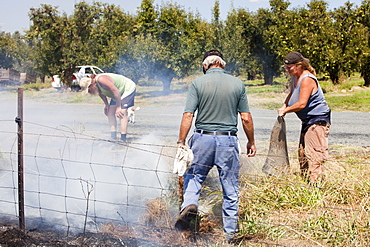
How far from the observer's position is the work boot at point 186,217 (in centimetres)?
325

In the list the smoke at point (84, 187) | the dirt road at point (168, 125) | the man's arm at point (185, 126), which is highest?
the man's arm at point (185, 126)

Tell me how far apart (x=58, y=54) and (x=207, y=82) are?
1764cm

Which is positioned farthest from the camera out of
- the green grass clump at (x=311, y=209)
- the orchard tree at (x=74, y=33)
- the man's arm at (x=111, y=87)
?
the orchard tree at (x=74, y=33)

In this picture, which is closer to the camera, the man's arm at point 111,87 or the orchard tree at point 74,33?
the man's arm at point 111,87

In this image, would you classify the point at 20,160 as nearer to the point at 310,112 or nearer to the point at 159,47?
the point at 310,112

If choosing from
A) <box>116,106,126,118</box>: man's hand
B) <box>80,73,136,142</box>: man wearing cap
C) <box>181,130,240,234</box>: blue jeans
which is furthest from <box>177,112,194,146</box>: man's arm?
<box>116,106,126,118</box>: man's hand

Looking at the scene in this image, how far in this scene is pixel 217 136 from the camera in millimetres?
3326

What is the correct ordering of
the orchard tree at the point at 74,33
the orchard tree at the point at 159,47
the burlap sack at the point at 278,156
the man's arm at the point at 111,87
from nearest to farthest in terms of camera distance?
the burlap sack at the point at 278,156 → the man's arm at the point at 111,87 → the orchard tree at the point at 159,47 → the orchard tree at the point at 74,33

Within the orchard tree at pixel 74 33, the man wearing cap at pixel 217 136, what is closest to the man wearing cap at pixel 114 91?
the man wearing cap at pixel 217 136

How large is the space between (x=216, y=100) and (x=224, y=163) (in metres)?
0.52

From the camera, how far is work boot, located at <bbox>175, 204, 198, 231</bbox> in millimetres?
3250

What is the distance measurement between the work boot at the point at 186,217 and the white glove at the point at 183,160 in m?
0.29

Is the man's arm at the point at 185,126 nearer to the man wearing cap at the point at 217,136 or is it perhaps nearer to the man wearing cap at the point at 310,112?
the man wearing cap at the point at 217,136

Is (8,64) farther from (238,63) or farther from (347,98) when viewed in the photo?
(347,98)
